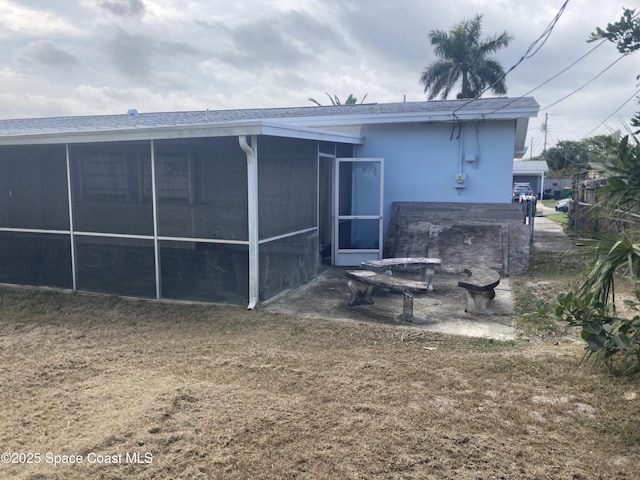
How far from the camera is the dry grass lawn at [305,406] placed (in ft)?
9.86

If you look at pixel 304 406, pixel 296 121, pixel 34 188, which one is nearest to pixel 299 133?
pixel 296 121

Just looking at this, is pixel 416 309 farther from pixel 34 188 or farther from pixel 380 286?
Result: pixel 34 188

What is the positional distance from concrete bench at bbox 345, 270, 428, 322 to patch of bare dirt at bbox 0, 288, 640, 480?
558 millimetres

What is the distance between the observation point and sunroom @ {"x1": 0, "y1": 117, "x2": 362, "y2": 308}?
6500 mm

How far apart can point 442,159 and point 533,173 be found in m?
29.3

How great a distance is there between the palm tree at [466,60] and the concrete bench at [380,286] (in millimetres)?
26281

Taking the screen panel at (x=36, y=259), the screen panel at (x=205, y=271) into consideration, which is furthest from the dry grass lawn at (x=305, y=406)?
the screen panel at (x=36, y=259)

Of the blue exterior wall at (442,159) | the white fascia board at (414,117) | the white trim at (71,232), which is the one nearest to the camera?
the white trim at (71,232)

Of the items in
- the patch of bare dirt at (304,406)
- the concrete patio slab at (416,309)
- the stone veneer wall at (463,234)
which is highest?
the stone veneer wall at (463,234)

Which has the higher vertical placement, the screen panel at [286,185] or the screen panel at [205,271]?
the screen panel at [286,185]

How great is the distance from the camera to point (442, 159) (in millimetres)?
10172

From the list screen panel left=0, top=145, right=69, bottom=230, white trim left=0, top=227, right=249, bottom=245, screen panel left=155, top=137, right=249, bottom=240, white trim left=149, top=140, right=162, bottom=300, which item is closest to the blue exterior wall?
screen panel left=155, top=137, right=249, bottom=240

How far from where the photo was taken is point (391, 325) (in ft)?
19.5

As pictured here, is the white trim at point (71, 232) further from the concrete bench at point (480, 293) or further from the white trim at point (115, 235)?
the concrete bench at point (480, 293)
